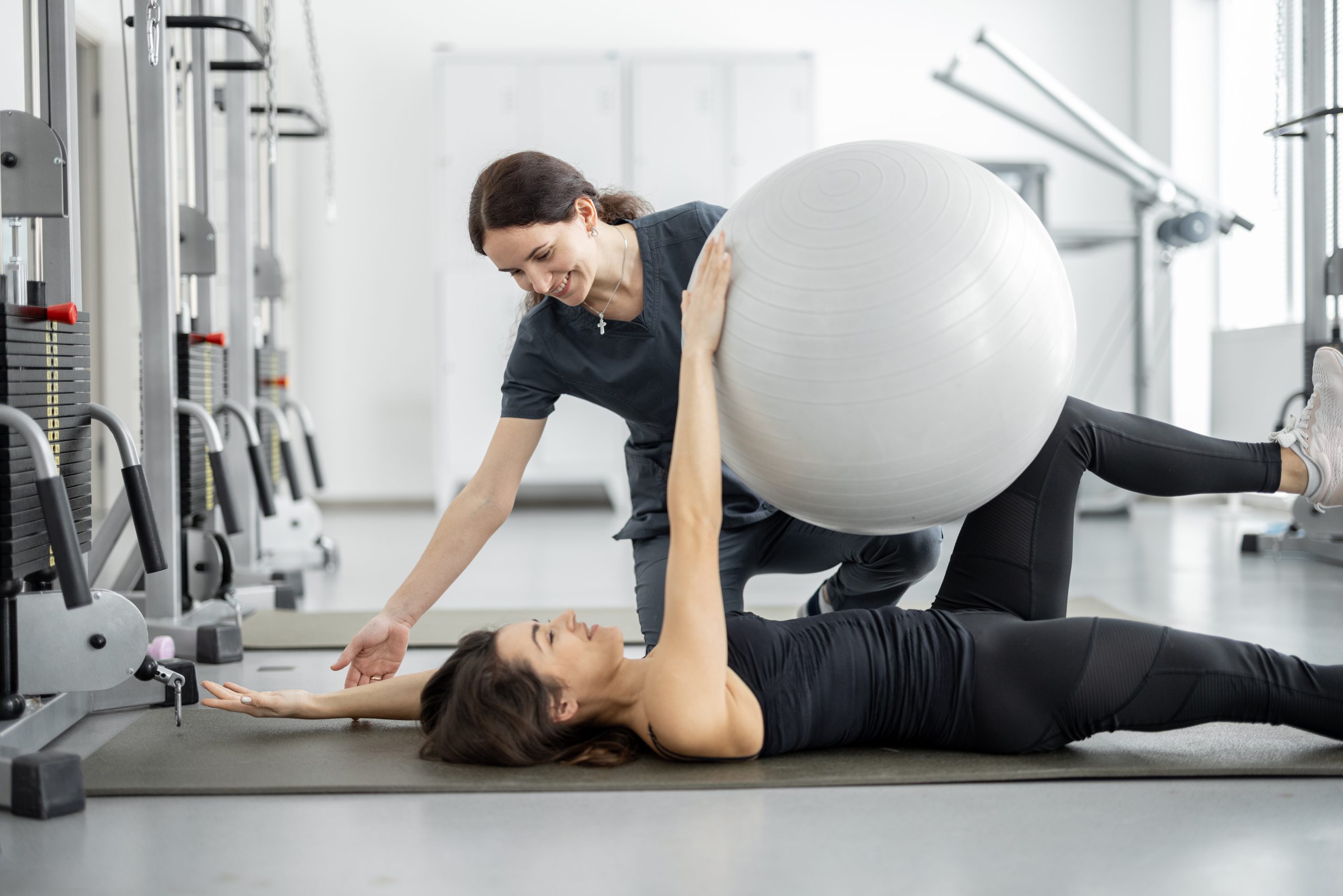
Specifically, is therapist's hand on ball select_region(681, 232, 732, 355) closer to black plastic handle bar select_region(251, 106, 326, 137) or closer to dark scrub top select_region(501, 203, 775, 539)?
dark scrub top select_region(501, 203, 775, 539)

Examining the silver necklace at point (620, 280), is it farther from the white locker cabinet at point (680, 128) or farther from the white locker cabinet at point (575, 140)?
the white locker cabinet at point (680, 128)

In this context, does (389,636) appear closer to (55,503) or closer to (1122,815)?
(55,503)

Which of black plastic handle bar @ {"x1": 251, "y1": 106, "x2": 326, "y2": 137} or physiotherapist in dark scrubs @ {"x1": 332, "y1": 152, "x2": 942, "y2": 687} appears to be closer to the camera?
physiotherapist in dark scrubs @ {"x1": 332, "y1": 152, "x2": 942, "y2": 687}

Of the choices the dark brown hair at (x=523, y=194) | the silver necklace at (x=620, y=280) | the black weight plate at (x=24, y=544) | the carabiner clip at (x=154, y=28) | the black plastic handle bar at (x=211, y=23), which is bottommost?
the black weight plate at (x=24, y=544)

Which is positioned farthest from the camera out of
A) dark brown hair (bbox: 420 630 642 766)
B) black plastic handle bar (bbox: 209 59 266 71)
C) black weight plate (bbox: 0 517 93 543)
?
black plastic handle bar (bbox: 209 59 266 71)

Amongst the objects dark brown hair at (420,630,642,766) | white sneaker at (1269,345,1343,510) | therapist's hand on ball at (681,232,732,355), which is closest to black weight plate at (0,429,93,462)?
dark brown hair at (420,630,642,766)

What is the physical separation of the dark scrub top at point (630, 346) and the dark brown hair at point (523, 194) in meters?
0.19

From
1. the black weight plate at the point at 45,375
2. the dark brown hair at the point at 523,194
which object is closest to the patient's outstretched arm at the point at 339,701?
the black weight plate at the point at 45,375

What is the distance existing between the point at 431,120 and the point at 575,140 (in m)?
1.00

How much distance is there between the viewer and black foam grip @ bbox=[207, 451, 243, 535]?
2627 mm

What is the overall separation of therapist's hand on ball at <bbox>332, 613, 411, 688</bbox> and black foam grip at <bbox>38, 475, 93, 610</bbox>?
393mm

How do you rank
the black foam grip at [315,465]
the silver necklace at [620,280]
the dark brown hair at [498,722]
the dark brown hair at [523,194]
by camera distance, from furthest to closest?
1. the black foam grip at [315,465]
2. the silver necklace at [620,280]
3. the dark brown hair at [523,194]
4. the dark brown hair at [498,722]

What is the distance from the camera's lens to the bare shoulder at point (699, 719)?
151 centimetres

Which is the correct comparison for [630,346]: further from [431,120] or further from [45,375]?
[431,120]
